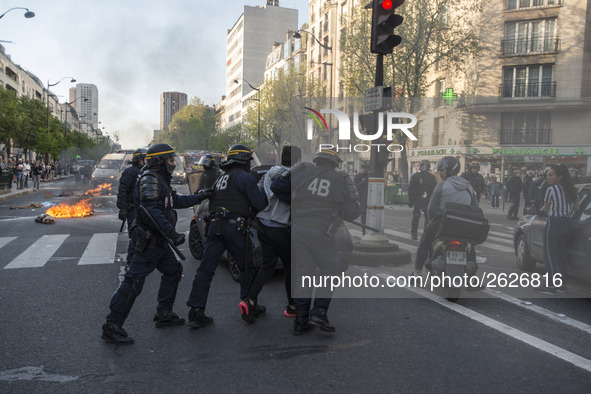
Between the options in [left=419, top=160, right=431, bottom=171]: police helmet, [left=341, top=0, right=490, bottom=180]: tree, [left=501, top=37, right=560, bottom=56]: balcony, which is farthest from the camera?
[left=341, top=0, right=490, bottom=180]: tree

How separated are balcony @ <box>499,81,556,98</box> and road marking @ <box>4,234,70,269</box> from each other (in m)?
7.12

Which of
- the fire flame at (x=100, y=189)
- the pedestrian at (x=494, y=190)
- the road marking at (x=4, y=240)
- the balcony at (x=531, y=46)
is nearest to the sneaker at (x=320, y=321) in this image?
the pedestrian at (x=494, y=190)

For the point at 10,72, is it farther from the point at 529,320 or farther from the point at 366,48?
the point at 529,320

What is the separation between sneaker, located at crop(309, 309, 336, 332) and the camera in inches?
185

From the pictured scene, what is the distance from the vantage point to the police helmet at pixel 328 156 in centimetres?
483

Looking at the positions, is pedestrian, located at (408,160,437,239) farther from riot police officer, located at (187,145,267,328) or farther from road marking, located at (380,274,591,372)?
riot police officer, located at (187,145,267,328)

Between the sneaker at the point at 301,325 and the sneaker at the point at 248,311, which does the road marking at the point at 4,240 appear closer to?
the sneaker at the point at 248,311

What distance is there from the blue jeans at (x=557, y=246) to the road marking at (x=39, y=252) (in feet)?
23.4

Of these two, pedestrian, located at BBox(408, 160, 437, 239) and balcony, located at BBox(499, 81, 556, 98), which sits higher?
balcony, located at BBox(499, 81, 556, 98)

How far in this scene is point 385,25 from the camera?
291 inches

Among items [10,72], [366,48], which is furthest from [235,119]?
[366,48]

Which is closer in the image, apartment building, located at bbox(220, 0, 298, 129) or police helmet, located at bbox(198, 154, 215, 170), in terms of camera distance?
police helmet, located at bbox(198, 154, 215, 170)

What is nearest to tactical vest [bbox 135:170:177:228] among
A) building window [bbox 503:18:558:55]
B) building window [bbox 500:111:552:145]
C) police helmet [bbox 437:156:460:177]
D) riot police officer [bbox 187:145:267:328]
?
riot police officer [bbox 187:145:267:328]

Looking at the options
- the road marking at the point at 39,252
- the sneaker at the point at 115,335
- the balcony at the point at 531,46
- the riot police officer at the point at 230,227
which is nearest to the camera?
the sneaker at the point at 115,335
